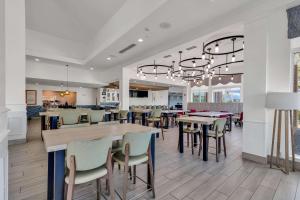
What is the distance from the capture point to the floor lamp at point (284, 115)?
2.47 meters

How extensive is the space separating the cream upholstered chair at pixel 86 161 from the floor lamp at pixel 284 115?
2.76 metres

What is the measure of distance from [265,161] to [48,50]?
815 cm

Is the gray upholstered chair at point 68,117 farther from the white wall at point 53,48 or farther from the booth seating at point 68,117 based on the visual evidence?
the white wall at point 53,48

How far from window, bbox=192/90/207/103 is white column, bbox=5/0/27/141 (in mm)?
10135

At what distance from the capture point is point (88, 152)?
1373 millimetres

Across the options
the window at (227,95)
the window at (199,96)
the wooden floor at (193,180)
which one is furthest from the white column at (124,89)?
the window at (199,96)

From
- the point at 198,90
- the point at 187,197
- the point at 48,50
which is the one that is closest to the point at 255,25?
the point at 187,197

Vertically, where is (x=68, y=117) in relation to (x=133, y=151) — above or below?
above

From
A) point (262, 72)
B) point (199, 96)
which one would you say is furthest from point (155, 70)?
point (199, 96)

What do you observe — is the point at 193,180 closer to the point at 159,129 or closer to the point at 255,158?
the point at 159,129

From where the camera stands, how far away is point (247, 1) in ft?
9.37

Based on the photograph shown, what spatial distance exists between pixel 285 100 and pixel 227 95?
Result: 7.59 m

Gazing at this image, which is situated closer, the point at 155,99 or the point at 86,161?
the point at 86,161

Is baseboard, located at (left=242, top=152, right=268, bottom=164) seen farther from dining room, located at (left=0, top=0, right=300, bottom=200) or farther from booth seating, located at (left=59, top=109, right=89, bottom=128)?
booth seating, located at (left=59, top=109, right=89, bottom=128)
